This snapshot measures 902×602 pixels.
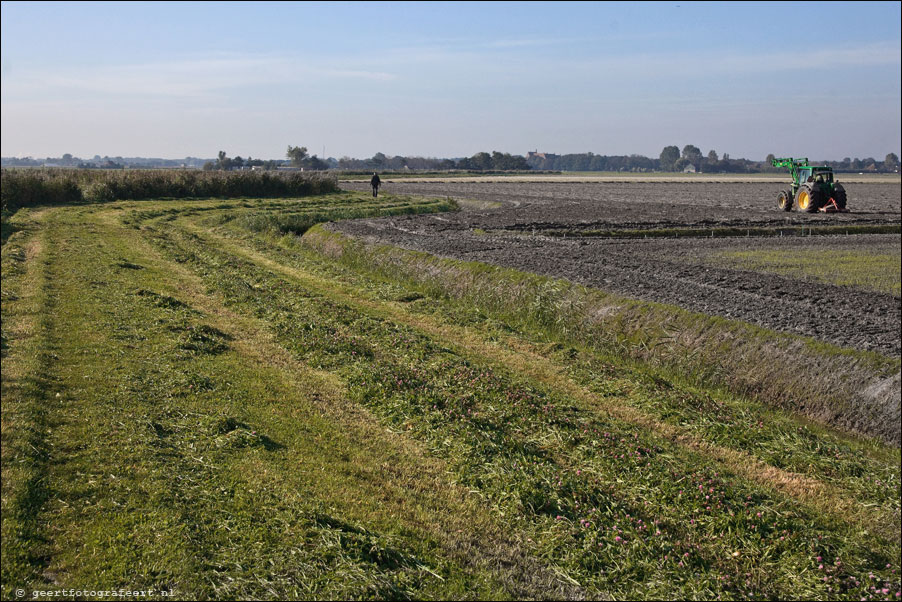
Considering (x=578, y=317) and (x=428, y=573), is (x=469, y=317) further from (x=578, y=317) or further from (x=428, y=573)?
(x=428, y=573)

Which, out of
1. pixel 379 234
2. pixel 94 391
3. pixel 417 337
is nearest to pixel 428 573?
pixel 94 391

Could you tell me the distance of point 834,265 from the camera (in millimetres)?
21797

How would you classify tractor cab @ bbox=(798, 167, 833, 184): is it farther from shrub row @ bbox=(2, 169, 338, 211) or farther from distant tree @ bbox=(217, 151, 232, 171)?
distant tree @ bbox=(217, 151, 232, 171)

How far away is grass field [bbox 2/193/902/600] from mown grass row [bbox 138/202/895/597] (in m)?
0.03

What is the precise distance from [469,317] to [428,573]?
10.3 m

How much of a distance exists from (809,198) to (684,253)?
21629mm

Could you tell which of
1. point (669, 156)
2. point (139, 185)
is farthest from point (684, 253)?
point (669, 156)

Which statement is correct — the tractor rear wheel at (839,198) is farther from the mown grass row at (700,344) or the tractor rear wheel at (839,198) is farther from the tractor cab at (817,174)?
the mown grass row at (700,344)

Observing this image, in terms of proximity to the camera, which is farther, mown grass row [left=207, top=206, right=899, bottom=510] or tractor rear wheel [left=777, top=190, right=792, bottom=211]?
tractor rear wheel [left=777, top=190, right=792, bottom=211]

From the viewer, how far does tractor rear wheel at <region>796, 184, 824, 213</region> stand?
41344 millimetres

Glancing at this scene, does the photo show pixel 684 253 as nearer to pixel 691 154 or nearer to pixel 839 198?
pixel 839 198

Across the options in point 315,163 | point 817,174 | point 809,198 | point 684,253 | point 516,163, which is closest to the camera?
point 684,253

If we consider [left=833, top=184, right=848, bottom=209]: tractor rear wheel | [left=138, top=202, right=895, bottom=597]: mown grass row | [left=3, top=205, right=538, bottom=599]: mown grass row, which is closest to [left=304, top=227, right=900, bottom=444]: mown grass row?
[left=138, top=202, right=895, bottom=597]: mown grass row

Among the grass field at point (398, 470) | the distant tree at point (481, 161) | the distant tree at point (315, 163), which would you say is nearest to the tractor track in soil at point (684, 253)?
the grass field at point (398, 470)
